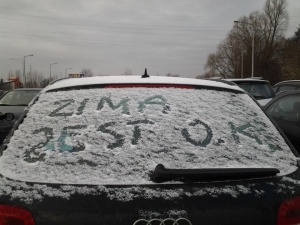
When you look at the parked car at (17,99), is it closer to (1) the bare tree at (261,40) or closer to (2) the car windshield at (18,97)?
(2) the car windshield at (18,97)

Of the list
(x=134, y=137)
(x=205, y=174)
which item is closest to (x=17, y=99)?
(x=134, y=137)

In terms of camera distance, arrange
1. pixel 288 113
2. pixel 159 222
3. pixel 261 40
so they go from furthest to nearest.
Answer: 1. pixel 261 40
2. pixel 288 113
3. pixel 159 222

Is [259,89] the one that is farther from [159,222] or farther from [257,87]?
[159,222]

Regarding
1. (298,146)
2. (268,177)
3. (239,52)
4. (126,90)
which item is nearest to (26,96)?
(298,146)

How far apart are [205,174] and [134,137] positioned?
1.39 feet

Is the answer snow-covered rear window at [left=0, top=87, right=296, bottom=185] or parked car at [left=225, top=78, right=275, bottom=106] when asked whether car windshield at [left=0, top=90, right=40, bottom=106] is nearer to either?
parked car at [left=225, top=78, right=275, bottom=106]

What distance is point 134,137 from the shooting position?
2088mm

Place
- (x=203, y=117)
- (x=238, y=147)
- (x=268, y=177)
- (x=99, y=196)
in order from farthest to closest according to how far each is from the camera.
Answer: (x=203, y=117)
(x=238, y=147)
(x=268, y=177)
(x=99, y=196)

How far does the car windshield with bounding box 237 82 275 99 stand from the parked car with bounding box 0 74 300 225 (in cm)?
880

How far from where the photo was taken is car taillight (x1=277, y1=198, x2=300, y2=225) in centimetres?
183

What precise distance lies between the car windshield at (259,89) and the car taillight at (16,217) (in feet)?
32.4

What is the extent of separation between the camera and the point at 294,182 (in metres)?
1.97

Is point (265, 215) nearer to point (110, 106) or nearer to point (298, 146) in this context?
point (110, 106)

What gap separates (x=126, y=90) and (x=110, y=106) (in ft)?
0.61
